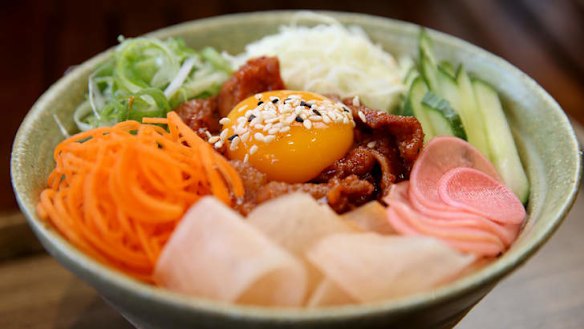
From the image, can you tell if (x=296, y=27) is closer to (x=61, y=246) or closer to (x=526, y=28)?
(x=61, y=246)

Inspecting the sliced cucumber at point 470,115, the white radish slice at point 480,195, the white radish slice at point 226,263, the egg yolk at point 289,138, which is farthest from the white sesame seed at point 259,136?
the sliced cucumber at point 470,115

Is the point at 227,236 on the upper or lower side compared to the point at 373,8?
upper

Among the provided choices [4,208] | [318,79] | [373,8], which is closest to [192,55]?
[318,79]

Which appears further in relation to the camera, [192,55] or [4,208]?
[4,208]

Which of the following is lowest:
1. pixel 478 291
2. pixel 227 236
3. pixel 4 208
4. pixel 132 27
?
pixel 4 208

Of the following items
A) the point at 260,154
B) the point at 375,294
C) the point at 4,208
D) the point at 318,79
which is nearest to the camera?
the point at 375,294

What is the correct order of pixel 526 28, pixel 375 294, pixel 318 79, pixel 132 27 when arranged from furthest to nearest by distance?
pixel 526 28 → pixel 132 27 → pixel 318 79 → pixel 375 294
